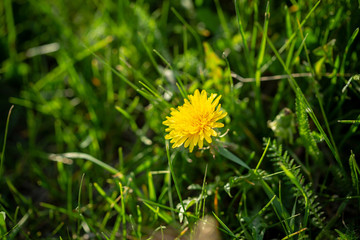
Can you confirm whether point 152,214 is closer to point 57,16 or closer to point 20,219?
point 20,219

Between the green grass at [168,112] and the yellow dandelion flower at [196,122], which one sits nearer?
the yellow dandelion flower at [196,122]

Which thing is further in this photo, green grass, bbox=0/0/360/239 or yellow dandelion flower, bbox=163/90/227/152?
green grass, bbox=0/0/360/239

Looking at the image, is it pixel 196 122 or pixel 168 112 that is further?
pixel 168 112

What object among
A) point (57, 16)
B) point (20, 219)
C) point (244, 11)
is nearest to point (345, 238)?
point (244, 11)
